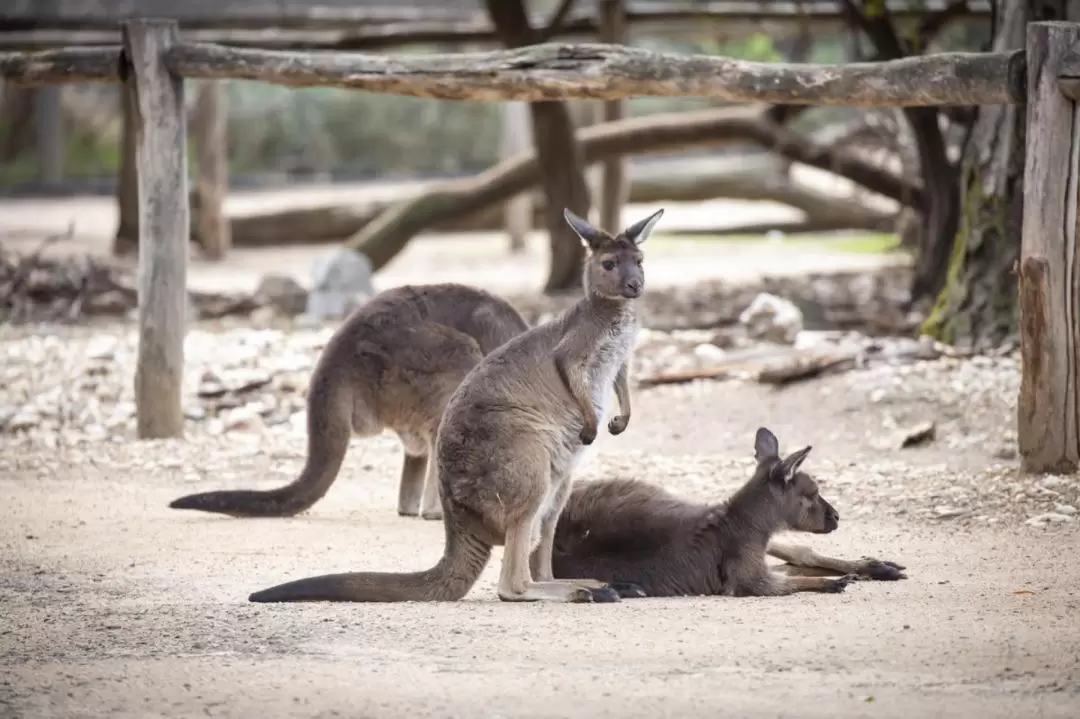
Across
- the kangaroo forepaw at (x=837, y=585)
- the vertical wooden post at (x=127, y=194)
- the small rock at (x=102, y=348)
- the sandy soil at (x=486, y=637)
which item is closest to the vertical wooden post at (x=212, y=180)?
the vertical wooden post at (x=127, y=194)

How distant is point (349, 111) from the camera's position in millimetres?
23828

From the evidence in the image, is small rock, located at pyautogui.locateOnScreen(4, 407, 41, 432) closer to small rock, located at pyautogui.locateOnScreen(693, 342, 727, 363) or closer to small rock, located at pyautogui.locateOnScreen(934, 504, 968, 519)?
small rock, located at pyautogui.locateOnScreen(693, 342, 727, 363)

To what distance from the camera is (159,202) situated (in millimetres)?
8328

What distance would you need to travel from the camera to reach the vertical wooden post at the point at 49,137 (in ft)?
67.7

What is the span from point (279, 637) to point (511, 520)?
39.4 inches

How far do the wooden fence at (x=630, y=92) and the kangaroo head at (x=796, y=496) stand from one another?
65.0 inches

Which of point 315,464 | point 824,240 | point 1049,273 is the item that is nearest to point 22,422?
point 315,464

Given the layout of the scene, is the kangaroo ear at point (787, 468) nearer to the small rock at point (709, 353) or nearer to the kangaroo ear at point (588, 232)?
the kangaroo ear at point (588, 232)

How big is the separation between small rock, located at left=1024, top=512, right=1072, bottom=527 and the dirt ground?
1.2 inches

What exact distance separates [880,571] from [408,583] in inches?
67.8

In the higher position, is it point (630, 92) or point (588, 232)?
point (630, 92)

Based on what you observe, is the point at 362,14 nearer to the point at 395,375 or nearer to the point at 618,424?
the point at 395,375

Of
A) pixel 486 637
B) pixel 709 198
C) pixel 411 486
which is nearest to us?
pixel 486 637

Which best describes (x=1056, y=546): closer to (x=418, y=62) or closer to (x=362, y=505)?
(x=362, y=505)
